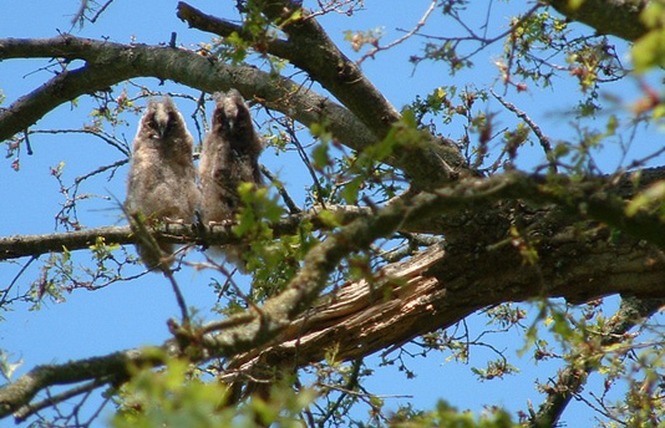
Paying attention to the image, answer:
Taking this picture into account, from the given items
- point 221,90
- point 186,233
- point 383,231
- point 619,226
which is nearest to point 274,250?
point 383,231

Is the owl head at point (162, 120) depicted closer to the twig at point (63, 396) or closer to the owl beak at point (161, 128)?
the owl beak at point (161, 128)

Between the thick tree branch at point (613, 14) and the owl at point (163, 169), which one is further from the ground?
the owl at point (163, 169)

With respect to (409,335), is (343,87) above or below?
above

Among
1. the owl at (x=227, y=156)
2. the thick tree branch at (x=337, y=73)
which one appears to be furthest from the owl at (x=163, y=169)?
the thick tree branch at (x=337, y=73)

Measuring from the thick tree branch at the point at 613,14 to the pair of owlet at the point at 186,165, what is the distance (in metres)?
2.48

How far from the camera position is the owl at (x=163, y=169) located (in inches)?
234

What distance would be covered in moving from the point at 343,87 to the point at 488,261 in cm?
115

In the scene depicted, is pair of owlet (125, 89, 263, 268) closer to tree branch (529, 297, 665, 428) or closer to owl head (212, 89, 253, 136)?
owl head (212, 89, 253, 136)

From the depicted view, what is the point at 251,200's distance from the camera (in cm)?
296

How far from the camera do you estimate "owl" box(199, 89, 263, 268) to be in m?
5.66

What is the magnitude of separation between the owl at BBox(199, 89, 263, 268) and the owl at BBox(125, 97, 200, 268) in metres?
0.23

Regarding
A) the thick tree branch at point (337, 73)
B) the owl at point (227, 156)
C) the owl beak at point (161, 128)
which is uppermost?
the owl beak at point (161, 128)

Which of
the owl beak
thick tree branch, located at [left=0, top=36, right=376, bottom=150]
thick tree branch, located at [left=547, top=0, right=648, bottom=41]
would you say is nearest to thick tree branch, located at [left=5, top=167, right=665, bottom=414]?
thick tree branch, located at [left=0, top=36, right=376, bottom=150]

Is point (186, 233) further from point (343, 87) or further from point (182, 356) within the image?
point (182, 356)
